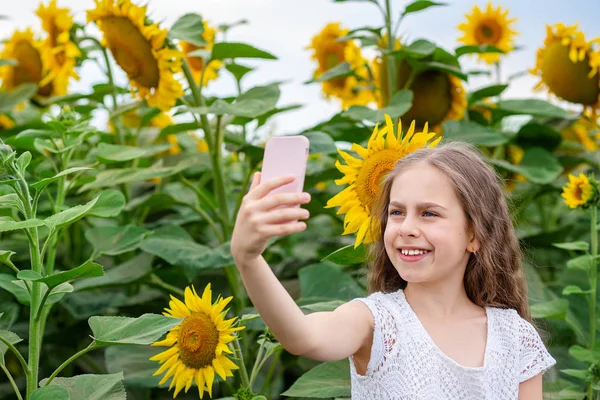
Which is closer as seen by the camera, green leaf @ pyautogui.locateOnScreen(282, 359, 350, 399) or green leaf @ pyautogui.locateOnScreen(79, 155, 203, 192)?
green leaf @ pyautogui.locateOnScreen(282, 359, 350, 399)

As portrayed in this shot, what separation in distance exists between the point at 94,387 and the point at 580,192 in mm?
911

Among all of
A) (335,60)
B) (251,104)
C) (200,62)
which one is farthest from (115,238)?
(335,60)

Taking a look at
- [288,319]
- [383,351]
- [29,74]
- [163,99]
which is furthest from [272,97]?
[29,74]

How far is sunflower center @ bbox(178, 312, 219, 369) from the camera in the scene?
3.65ft

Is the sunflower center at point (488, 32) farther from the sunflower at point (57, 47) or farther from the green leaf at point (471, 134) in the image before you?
the sunflower at point (57, 47)

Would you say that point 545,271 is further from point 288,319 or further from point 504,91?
point 288,319

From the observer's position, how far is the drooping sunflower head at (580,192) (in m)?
1.46

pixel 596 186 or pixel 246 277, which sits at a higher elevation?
pixel 246 277

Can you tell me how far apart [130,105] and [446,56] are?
0.73m

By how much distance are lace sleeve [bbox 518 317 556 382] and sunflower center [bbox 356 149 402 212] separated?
0.28 m

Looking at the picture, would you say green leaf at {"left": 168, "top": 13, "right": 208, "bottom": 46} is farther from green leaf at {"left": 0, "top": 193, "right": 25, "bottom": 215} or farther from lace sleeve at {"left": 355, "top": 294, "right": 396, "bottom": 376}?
lace sleeve at {"left": 355, "top": 294, "right": 396, "bottom": 376}

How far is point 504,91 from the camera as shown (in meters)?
2.14

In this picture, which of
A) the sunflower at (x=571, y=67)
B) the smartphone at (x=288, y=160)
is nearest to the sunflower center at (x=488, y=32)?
the sunflower at (x=571, y=67)

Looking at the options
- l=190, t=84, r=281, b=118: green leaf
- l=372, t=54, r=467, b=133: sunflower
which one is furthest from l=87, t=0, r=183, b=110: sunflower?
l=372, t=54, r=467, b=133: sunflower
